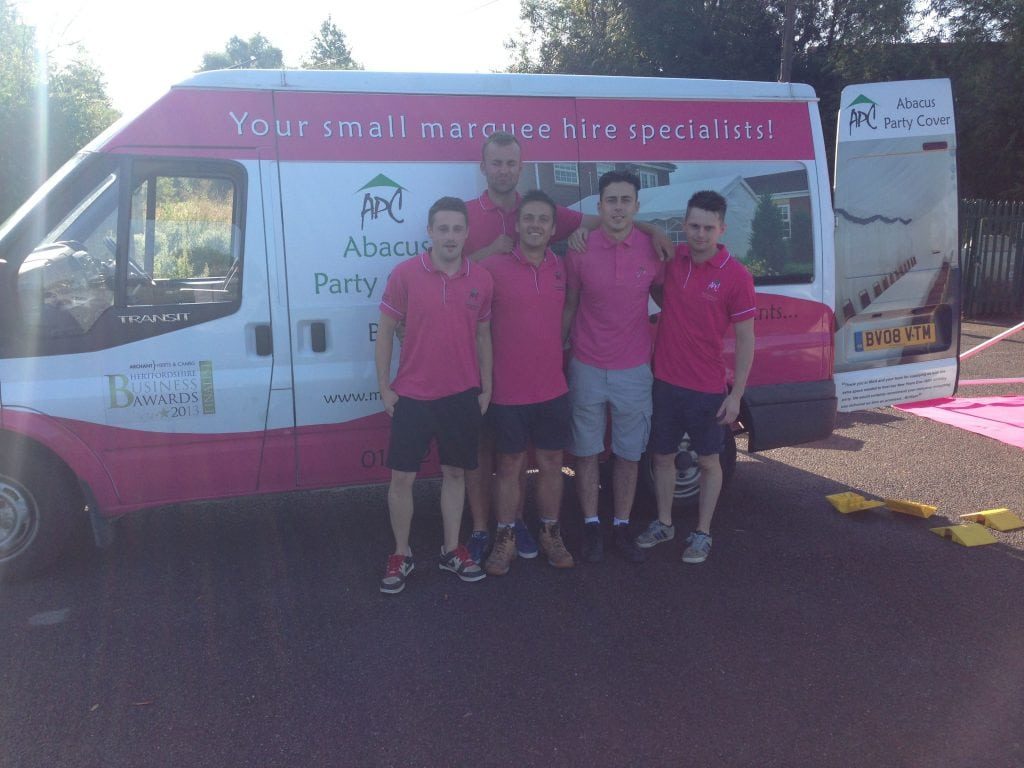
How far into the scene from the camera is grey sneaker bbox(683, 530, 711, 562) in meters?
4.94

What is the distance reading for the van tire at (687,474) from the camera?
5.50 m

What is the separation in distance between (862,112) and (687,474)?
2386mm

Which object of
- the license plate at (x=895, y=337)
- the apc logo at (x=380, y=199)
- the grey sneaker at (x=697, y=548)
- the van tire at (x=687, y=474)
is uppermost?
the apc logo at (x=380, y=199)

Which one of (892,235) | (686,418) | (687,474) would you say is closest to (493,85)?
(686,418)

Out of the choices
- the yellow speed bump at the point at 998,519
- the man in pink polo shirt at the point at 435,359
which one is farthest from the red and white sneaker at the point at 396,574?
the yellow speed bump at the point at 998,519

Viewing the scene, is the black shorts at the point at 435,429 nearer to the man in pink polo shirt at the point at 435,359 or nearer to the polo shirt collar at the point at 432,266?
the man in pink polo shirt at the point at 435,359

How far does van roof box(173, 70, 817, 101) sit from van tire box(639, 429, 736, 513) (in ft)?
6.30

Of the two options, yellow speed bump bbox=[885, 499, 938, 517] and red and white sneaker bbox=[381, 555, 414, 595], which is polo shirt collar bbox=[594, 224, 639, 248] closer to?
red and white sneaker bbox=[381, 555, 414, 595]

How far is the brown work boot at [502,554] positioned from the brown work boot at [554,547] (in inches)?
7.5

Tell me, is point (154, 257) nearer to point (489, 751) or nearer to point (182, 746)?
point (182, 746)

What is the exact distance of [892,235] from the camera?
569cm

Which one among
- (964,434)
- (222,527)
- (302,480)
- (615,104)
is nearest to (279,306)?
(302,480)

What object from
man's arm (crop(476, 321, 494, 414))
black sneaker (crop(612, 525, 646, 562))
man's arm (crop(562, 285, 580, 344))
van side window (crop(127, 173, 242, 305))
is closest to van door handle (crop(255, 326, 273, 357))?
van side window (crop(127, 173, 242, 305))

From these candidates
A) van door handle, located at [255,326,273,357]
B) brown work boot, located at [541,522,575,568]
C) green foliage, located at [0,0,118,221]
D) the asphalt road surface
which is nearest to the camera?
the asphalt road surface
